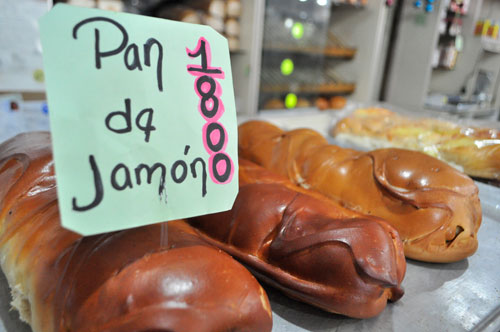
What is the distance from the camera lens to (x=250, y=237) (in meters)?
0.69

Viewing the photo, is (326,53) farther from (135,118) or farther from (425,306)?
(135,118)

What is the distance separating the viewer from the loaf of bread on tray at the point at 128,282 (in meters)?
0.46

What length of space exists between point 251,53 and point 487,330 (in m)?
2.06

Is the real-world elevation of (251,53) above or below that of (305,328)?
above

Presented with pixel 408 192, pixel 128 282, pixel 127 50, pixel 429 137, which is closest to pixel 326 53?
pixel 429 137

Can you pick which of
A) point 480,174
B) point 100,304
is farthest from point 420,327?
point 480,174

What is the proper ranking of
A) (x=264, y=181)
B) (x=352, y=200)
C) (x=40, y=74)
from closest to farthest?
(x=264, y=181) < (x=352, y=200) < (x=40, y=74)

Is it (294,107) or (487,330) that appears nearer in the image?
(487,330)

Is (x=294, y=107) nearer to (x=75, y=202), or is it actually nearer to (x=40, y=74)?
(x=40, y=74)

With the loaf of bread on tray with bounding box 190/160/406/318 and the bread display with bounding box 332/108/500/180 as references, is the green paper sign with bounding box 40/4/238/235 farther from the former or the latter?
the bread display with bounding box 332/108/500/180

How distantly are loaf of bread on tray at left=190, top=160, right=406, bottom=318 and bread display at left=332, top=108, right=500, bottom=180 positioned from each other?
0.89m

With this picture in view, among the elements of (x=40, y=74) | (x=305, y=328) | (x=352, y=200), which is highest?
(x=40, y=74)

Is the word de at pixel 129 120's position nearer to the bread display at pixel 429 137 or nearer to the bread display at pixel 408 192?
the bread display at pixel 408 192

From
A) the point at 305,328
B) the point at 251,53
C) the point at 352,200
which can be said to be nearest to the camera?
the point at 305,328
